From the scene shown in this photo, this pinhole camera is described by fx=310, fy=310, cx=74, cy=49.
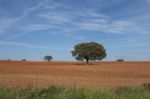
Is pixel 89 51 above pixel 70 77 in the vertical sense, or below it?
→ above

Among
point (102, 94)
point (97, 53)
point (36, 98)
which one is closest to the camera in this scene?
point (36, 98)

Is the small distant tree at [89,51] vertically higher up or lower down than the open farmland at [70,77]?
higher up

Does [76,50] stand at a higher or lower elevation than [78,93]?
higher

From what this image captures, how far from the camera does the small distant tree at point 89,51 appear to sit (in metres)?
108

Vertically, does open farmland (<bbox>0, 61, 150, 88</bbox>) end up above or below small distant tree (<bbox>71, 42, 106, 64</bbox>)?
below

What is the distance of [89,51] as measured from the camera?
107500 millimetres

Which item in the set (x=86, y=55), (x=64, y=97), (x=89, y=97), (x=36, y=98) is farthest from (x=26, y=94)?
(x=86, y=55)

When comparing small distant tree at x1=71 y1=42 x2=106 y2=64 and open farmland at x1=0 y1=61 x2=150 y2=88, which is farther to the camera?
small distant tree at x1=71 y1=42 x2=106 y2=64

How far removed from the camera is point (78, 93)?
1231 centimetres

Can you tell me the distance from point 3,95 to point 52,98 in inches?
71.1

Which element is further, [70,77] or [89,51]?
[89,51]

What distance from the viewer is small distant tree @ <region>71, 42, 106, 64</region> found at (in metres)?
108

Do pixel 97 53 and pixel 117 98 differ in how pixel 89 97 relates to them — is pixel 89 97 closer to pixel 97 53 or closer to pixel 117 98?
pixel 117 98

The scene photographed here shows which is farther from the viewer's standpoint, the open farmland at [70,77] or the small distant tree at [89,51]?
the small distant tree at [89,51]
